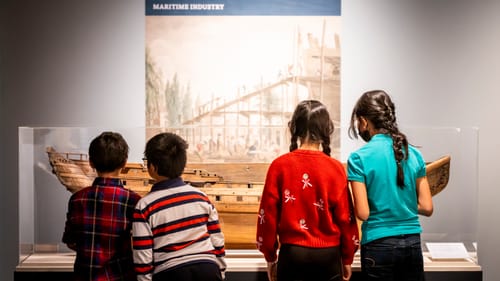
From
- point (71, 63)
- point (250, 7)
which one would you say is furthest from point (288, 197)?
point (71, 63)

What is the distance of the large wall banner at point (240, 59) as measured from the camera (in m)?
3.35

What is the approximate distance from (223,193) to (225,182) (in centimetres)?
5

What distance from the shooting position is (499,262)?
341 cm

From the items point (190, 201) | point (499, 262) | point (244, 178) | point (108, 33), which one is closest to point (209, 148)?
point (244, 178)

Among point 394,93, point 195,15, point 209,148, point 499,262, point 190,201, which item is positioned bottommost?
point 499,262

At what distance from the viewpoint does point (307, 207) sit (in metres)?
2.12

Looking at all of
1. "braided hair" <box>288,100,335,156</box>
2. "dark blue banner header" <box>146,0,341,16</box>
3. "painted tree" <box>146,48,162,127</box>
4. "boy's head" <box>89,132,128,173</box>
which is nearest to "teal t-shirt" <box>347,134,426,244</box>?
"braided hair" <box>288,100,335,156</box>

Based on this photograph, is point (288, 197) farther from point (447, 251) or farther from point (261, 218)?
point (447, 251)

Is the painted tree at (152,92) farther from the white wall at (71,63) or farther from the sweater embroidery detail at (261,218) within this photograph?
the sweater embroidery detail at (261,218)

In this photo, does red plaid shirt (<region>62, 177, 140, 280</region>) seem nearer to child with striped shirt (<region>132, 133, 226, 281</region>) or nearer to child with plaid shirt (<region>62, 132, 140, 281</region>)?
child with plaid shirt (<region>62, 132, 140, 281</region>)

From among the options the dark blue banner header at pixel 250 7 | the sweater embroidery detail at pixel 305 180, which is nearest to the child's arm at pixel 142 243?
the sweater embroidery detail at pixel 305 180

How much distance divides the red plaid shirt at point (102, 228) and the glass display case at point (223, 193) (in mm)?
513

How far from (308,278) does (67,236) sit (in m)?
0.96

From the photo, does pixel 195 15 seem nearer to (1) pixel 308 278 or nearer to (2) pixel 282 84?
(2) pixel 282 84
